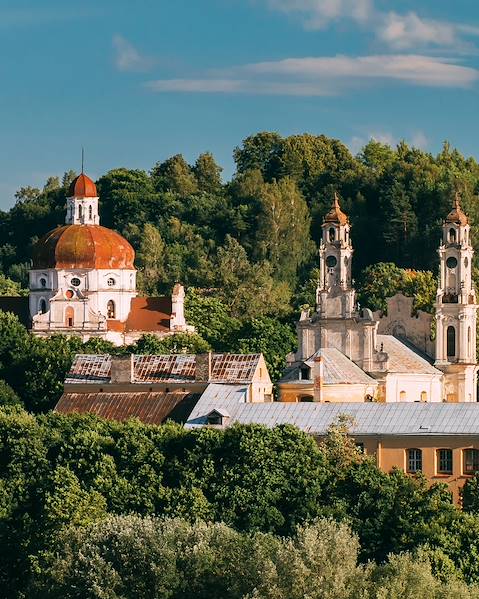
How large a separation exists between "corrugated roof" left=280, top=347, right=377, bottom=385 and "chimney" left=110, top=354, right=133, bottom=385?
5.11m

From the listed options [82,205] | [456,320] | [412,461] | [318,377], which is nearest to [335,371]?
[318,377]

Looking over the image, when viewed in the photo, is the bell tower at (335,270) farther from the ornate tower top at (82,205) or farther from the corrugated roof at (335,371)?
the ornate tower top at (82,205)

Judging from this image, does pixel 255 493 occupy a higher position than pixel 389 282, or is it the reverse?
pixel 389 282

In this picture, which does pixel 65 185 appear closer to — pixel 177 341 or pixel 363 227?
pixel 363 227

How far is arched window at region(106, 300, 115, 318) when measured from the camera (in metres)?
148

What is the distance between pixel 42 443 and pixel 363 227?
72070 mm

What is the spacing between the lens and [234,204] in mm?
182000

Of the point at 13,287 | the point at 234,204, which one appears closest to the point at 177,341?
the point at 13,287

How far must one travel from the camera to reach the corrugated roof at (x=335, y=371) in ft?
380

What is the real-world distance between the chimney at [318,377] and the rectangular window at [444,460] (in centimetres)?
1204

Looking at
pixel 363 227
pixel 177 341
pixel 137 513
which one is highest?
pixel 363 227

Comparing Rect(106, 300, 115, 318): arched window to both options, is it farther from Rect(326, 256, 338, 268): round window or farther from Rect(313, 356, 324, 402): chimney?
Rect(313, 356, 324, 402): chimney

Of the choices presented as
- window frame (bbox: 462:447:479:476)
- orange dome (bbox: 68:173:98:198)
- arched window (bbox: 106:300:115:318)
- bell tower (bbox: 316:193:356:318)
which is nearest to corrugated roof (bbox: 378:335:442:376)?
bell tower (bbox: 316:193:356:318)

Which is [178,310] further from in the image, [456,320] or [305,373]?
[305,373]
